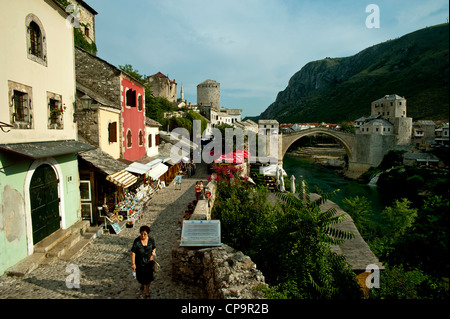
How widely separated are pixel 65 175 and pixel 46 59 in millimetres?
3286

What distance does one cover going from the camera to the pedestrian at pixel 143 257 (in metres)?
4.76

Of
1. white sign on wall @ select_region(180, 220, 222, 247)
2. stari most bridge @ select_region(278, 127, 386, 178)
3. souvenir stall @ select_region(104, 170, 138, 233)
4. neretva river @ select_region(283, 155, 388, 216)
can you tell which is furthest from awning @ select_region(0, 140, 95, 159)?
stari most bridge @ select_region(278, 127, 386, 178)

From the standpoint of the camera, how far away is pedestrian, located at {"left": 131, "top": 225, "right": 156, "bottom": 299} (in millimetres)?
4762

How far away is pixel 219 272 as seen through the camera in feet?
15.3

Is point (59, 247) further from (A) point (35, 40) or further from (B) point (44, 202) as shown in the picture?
(A) point (35, 40)

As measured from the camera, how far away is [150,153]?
16.8m

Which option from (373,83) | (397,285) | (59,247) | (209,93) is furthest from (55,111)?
(373,83)

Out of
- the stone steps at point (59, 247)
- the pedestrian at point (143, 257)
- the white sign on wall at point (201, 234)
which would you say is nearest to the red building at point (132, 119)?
the stone steps at point (59, 247)

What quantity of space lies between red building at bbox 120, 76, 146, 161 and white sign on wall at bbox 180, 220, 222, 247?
759 cm

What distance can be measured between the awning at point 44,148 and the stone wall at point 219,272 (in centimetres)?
379

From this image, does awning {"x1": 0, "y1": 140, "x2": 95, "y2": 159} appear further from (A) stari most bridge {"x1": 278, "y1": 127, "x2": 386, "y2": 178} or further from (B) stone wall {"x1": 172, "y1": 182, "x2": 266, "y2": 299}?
(A) stari most bridge {"x1": 278, "y1": 127, "x2": 386, "y2": 178}

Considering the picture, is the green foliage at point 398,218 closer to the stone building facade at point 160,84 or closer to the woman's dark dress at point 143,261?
the woman's dark dress at point 143,261
